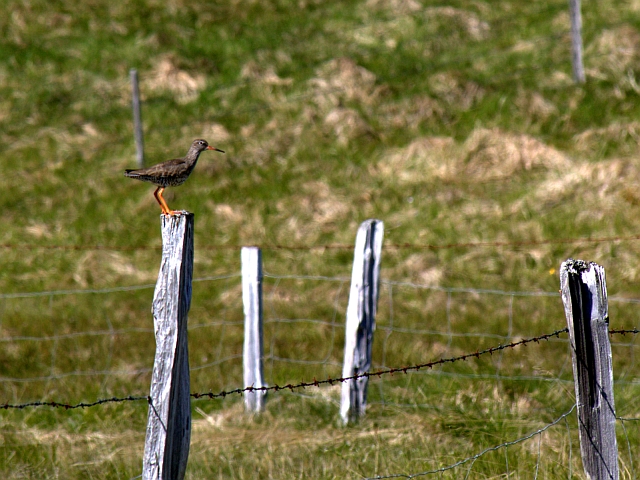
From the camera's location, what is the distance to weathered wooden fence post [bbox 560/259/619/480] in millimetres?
3051

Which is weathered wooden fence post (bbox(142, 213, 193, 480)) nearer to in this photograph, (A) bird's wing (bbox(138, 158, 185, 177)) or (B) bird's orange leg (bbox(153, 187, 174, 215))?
(B) bird's orange leg (bbox(153, 187, 174, 215))

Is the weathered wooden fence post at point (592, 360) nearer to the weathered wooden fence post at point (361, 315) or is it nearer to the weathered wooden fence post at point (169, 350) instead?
the weathered wooden fence post at point (169, 350)

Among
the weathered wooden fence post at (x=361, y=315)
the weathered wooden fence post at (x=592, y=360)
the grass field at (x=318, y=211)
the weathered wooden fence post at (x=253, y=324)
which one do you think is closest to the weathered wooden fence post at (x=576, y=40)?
the grass field at (x=318, y=211)

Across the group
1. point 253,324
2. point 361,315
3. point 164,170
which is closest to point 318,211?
point 253,324

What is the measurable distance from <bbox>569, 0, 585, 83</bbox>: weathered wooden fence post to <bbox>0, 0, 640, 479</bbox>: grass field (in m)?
0.23

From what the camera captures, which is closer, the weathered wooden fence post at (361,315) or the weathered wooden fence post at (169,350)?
the weathered wooden fence post at (169,350)

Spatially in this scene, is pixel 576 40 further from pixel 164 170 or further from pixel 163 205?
pixel 163 205

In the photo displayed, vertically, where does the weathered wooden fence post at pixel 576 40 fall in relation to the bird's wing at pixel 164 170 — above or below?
above

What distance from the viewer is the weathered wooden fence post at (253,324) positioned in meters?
5.97

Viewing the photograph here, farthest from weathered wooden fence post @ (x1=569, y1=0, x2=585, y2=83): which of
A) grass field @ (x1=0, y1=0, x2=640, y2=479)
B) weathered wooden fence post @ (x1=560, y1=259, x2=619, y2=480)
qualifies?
weathered wooden fence post @ (x1=560, y1=259, x2=619, y2=480)

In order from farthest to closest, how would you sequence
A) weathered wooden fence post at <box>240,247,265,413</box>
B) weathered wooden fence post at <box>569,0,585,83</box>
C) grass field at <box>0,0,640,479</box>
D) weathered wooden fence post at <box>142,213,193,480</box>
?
weathered wooden fence post at <box>569,0,585,83</box>, weathered wooden fence post at <box>240,247,265,413</box>, grass field at <box>0,0,640,479</box>, weathered wooden fence post at <box>142,213,193,480</box>

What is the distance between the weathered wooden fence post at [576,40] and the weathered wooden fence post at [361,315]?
23.3 ft

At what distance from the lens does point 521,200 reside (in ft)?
32.0

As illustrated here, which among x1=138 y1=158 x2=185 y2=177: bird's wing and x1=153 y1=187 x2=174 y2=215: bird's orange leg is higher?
x1=138 y1=158 x2=185 y2=177: bird's wing
